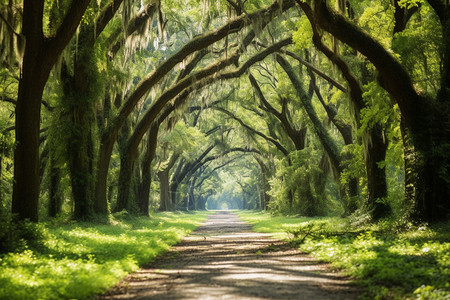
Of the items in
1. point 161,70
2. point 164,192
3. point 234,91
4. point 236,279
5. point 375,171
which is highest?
point 234,91

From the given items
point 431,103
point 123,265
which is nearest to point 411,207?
point 431,103

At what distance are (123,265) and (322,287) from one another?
307cm

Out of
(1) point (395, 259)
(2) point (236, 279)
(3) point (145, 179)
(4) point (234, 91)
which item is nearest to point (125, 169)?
(3) point (145, 179)

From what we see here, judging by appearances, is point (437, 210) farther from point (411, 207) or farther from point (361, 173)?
point (361, 173)

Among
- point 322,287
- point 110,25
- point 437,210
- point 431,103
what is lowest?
point 322,287

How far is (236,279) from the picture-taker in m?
5.90

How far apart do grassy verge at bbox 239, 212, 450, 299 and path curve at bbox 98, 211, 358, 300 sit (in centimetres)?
28

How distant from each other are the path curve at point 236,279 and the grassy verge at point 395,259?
0.93 ft

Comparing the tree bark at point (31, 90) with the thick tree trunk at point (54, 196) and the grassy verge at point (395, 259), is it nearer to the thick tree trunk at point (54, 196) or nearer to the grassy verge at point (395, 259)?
the grassy verge at point (395, 259)

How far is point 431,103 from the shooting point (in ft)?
31.7

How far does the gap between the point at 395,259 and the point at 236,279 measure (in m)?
2.15

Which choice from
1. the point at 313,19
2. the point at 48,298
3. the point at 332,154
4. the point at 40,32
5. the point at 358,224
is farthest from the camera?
the point at 332,154

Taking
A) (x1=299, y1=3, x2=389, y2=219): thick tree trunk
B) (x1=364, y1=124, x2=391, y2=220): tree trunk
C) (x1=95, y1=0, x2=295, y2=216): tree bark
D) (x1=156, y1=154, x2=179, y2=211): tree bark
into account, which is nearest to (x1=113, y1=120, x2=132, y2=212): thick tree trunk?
(x1=95, y1=0, x2=295, y2=216): tree bark

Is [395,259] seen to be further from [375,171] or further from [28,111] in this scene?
[375,171]
